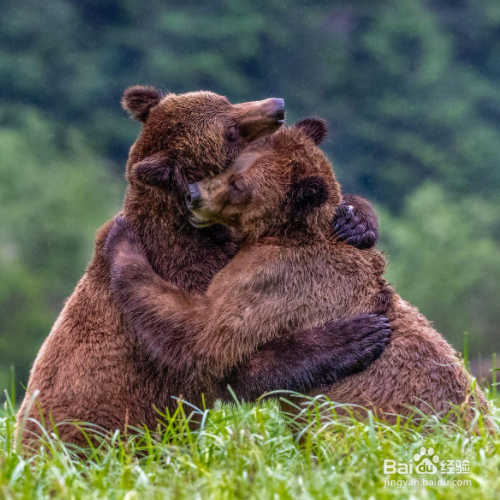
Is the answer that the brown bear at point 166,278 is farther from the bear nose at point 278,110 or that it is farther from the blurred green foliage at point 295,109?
the blurred green foliage at point 295,109

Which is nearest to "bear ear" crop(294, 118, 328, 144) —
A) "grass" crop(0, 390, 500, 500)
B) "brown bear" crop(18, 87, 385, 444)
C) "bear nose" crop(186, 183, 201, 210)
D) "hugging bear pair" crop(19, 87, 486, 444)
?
"hugging bear pair" crop(19, 87, 486, 444)

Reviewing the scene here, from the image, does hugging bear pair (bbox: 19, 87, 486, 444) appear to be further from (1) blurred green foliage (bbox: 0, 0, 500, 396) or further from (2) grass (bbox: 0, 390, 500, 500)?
(1) blurred green foliage (bbox: 0, 0, 500, 396)

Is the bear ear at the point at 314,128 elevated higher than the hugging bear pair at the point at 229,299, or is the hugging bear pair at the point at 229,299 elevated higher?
the bear ear at the point at 314,128

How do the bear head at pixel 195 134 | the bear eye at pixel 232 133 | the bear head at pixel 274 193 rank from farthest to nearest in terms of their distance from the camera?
the bear eye at pixel 232 133 < the bear head at pixel 195 134 < the bear head at pixel 274 193

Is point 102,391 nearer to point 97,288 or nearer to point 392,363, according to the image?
point 97,288

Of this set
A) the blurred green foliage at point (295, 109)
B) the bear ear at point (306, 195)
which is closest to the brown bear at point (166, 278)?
the bear ear at point (306, 195)

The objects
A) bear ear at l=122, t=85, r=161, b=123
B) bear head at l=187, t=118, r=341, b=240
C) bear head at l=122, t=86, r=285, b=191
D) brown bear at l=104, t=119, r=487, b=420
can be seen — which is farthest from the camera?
bear ear at l=122, t=85, r=161, b=123

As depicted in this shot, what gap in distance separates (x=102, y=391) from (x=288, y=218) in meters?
1.20

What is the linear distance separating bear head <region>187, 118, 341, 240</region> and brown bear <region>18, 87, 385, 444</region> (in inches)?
5.1

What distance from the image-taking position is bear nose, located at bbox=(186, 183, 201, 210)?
3.72 metres

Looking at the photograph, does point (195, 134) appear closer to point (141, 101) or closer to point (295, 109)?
point (141, 101)

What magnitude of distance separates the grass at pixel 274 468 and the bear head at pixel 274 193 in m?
0.87

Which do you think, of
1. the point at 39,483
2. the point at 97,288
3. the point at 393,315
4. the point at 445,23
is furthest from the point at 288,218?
the point at 445,23

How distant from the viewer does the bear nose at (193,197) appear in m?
3.72
